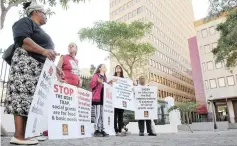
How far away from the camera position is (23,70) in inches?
146

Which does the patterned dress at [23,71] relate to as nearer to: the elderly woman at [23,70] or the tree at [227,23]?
the elderly woman at [23,70]

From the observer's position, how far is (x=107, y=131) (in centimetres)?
680

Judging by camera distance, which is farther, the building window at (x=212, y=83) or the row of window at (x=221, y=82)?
the building window at (x=212, y=83)

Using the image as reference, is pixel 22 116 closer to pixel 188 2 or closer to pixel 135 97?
pixel 135 97

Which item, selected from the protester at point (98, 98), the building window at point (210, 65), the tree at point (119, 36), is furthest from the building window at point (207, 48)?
the protester at point (98, 98)

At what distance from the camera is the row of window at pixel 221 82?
44.2 metres

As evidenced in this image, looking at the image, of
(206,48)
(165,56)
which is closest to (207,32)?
(206,48)

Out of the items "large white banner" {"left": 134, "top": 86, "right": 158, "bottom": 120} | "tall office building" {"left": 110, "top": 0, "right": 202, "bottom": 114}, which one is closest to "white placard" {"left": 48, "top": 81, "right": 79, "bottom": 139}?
"large white banner" {"left": 134, "top": 86, "right": 158, "bottom": 120}

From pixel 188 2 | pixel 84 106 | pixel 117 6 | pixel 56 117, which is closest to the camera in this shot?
pixel 56 117

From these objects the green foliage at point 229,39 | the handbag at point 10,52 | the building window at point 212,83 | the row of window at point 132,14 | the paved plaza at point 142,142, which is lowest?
the paved plaza at point 142,142

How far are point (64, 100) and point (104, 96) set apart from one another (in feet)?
8.35

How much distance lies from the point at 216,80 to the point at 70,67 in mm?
43688

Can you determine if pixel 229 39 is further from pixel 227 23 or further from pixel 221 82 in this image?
pixel 221 82

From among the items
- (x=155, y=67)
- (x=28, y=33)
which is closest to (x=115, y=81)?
(x=28, y=33)
